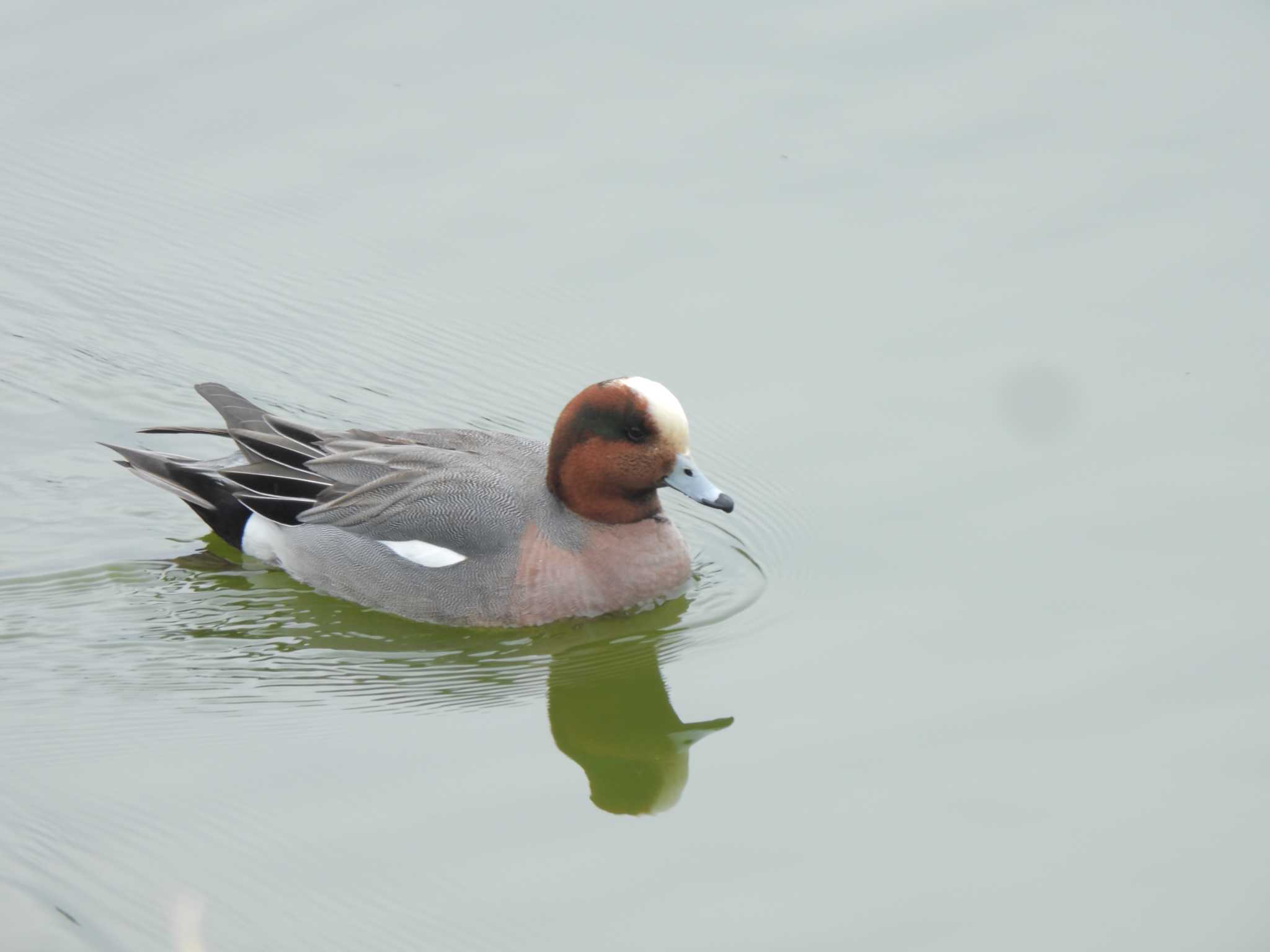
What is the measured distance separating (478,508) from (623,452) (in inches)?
29.1

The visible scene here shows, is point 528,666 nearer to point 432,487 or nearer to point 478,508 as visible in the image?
point 478,508

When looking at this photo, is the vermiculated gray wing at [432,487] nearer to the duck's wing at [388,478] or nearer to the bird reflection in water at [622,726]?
the duck's wing at [388,478]

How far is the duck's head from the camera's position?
826 centimetres

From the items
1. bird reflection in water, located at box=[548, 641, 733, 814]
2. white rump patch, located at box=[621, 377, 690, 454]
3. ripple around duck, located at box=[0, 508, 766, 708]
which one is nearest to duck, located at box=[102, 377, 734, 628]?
white rump patch, located at box=[621, 377, 690, 454]

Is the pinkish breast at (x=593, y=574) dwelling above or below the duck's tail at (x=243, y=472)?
below

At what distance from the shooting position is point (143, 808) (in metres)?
6.80

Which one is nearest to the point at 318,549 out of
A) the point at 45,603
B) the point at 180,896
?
the point at 45,603

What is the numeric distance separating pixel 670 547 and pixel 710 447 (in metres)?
1.06

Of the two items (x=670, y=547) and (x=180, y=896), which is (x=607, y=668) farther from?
(x=180, y=896)

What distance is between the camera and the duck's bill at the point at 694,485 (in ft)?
26.9

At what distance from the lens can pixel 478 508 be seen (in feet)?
27.9

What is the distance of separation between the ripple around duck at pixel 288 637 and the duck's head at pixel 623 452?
565 mm

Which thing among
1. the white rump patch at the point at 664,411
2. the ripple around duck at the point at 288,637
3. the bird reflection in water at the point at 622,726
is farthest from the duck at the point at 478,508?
the bird reflection in water at the point at 622,726

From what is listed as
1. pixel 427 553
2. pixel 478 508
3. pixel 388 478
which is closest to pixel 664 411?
pixel 478 508
